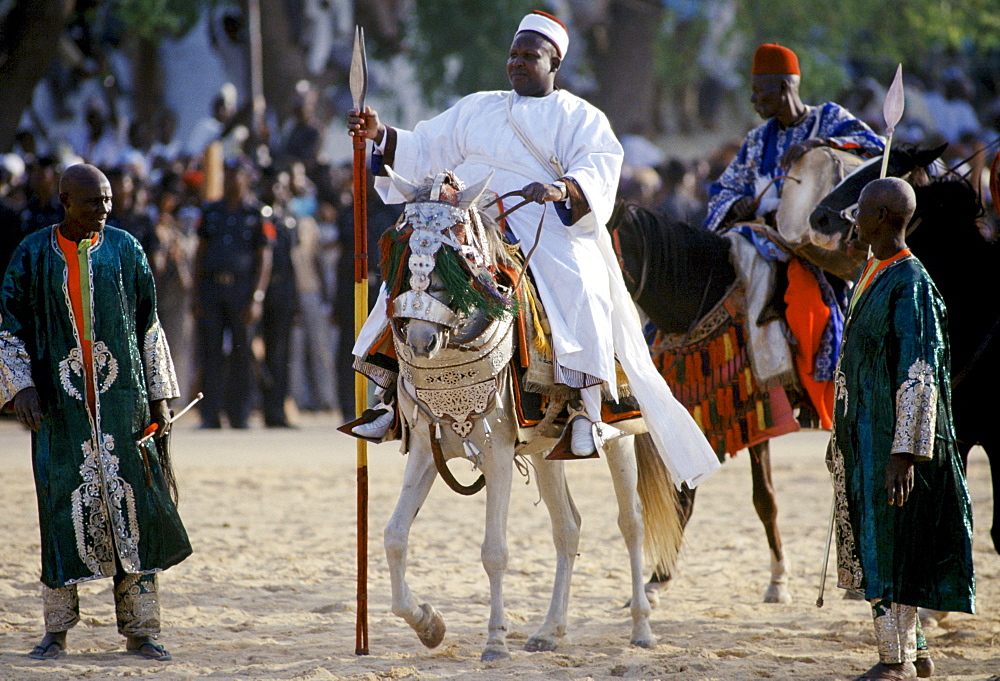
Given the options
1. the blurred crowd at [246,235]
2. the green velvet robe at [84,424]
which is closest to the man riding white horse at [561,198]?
the green velvet robe at [84,424]

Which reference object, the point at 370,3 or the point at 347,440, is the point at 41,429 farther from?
the point at 370,3

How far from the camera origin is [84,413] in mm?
5422

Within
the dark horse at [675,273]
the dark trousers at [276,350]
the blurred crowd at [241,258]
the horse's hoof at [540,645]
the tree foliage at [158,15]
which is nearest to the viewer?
the horse's hoof at [540,645]

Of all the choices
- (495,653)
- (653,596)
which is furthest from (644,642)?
(653,596)

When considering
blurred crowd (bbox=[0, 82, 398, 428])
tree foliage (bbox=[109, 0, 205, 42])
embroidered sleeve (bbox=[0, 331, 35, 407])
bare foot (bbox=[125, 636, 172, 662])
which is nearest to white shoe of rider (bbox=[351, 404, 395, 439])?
bare foot (bbox=[125, 636, 172, 662])

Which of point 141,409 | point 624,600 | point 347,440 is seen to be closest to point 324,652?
point 141,409

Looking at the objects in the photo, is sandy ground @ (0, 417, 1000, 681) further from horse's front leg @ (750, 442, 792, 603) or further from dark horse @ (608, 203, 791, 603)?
dark horse @ (608, 203, 791, 603)

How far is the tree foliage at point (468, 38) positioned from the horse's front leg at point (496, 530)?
60.3 ft

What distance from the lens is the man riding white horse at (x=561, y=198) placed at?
5.59 m

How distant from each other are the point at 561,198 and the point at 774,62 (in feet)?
8.58

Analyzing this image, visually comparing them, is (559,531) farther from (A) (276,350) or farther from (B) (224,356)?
(A) (276,350)

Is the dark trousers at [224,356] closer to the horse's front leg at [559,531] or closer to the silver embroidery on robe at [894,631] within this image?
the horse's front leg at [559,531]

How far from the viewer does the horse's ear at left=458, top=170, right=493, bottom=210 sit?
16.9 feet

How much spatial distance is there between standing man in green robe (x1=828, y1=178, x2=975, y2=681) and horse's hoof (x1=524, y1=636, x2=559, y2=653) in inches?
56.3
